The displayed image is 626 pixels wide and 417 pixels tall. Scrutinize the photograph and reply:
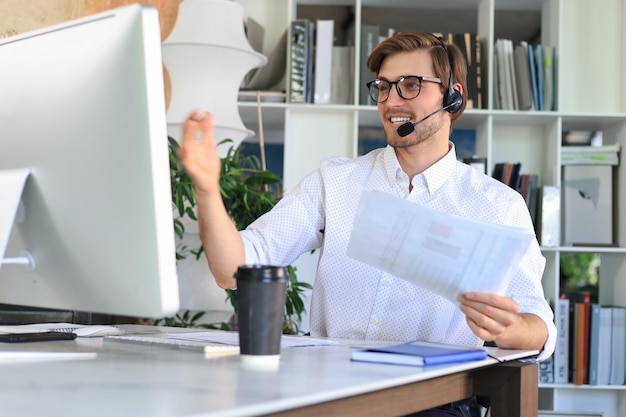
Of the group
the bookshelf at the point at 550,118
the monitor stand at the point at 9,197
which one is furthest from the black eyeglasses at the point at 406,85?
the bookshelf at the point at 550,118

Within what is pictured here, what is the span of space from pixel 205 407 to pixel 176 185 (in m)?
2.08

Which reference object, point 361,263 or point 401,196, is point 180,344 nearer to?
point 361,263

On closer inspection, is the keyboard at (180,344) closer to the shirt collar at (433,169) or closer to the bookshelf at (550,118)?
the shirt collar at (433,169)

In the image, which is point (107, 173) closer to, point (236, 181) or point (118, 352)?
point (118, 352)

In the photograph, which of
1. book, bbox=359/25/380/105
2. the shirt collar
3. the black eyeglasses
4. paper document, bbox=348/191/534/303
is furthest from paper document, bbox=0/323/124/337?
book, bbox=359/25/380/105

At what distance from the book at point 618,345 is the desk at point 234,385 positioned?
2.33m

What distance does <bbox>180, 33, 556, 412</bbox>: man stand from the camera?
69.0 inches

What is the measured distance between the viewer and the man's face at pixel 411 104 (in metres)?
2.08

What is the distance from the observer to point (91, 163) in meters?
1.01

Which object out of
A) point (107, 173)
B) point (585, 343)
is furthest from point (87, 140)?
point (585, 343)

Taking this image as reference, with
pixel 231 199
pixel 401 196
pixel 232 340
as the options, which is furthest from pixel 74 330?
pixel 231 199

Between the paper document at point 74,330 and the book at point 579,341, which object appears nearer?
the paper document at point 74,330

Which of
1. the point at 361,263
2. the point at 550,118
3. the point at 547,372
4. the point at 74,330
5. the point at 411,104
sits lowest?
the point at 547,372

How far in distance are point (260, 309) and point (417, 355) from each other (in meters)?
0.22
